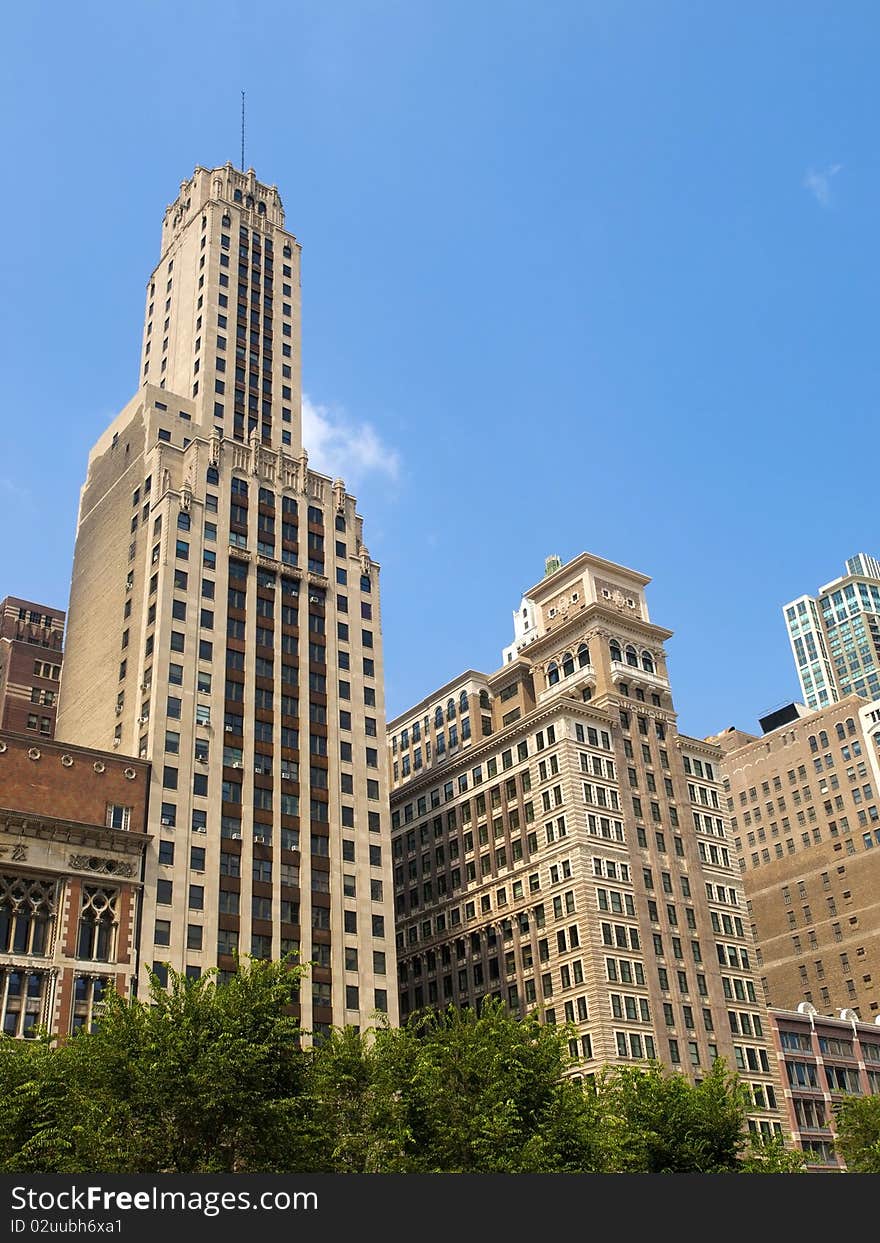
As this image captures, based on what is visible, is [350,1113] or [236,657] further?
[236,657]

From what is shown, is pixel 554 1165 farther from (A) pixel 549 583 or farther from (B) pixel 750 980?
(A) pixel 549 583

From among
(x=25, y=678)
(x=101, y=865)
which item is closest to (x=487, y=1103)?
(x=101, y=865)

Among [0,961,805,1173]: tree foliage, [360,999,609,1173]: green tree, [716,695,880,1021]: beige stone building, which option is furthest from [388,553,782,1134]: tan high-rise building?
[360,999,609,1173]: green tree

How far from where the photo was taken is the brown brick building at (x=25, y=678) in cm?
12588

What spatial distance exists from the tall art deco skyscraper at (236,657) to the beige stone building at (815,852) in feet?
229

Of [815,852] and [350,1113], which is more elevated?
[815,852]

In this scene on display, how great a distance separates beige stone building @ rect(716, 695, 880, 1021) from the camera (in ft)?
476

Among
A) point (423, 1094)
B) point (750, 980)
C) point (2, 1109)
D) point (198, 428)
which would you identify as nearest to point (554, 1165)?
point (423, 1094)

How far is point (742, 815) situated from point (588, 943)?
243ft

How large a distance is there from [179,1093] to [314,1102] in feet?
19.8

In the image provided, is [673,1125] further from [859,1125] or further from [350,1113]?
[859,1125]

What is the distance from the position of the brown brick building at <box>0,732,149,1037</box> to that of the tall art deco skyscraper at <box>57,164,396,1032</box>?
197cm

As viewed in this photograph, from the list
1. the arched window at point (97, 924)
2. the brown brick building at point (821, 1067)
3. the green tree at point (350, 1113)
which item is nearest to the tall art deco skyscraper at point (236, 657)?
the arched window at point (97, 924)

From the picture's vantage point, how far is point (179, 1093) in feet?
141
